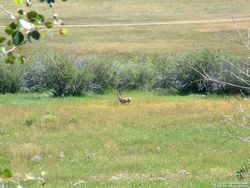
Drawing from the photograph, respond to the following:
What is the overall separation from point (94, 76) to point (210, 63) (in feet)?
19.5

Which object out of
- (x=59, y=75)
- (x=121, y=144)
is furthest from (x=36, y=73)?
(x=121, y=144)

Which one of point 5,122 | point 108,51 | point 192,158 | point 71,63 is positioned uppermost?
point 192,158

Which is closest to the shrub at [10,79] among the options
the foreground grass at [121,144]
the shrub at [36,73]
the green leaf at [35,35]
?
the shrub at [36,73]

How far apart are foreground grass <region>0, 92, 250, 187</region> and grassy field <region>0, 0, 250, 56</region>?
11464 millimetres

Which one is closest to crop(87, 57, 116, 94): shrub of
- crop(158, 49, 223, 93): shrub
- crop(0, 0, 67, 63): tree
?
crop(158, 49, 223, 93): shrub

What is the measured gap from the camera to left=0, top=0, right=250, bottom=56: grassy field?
48.8 meters

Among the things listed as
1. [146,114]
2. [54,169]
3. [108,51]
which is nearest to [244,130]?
[146,114]

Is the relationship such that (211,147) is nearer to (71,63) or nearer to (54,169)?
(54,169)

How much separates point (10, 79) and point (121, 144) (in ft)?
58.2

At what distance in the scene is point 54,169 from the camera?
13.9 meters

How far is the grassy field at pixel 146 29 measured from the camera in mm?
48781

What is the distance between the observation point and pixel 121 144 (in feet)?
56.4

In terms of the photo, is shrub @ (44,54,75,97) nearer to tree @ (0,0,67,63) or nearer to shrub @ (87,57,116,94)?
shrub @ (87,57,116,94)

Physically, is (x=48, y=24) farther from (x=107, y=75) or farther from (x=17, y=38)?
(x=107, y=75)
